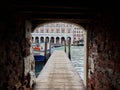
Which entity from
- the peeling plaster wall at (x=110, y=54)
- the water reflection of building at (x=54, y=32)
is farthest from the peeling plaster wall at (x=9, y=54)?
the water reflection of building at (x=54, y=32)

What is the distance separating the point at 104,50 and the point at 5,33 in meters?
1.86

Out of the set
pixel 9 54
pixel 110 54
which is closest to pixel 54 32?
pixel 9 54

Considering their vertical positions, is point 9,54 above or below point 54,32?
below

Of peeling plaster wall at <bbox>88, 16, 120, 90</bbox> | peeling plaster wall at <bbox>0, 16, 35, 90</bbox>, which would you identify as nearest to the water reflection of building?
peeling plaster wall at <bbox>0, 16, 35, 90</bbox>

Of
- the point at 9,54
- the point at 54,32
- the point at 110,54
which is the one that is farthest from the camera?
the point at 54,32

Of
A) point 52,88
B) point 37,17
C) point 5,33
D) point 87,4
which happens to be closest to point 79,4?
point 87,4

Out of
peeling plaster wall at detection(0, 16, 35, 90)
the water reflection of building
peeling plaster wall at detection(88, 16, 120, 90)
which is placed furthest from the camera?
the water reflection of building

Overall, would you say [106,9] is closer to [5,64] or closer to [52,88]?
[5,64]

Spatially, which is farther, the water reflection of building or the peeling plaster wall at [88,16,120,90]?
the water reflection of building

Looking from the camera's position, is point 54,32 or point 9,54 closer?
point 9,54

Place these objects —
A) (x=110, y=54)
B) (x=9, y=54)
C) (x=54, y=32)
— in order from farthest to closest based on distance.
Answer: (x=54, y=32) → (x=9, y=54) → (x=110, y=54)

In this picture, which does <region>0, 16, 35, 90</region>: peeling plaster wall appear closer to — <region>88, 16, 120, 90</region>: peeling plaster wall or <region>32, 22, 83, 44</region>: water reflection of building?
<region>88, 16, 120, 90</region>: peeling plaster wall

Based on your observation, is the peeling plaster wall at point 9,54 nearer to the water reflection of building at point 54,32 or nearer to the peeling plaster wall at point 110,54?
the peeling plaster wall at point 110,54

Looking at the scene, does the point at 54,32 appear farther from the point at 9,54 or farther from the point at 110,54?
the point at 110,54
